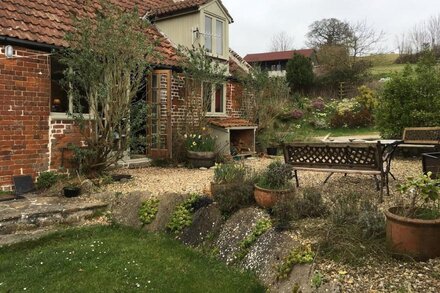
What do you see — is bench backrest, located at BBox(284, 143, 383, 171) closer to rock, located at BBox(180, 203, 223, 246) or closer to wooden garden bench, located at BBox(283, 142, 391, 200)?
wooden garden bench, located at BBox(283, 142, 391, 200)

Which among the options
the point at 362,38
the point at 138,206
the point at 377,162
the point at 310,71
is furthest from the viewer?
the point at 362,38

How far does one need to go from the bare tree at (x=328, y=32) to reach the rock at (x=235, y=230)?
3628cm

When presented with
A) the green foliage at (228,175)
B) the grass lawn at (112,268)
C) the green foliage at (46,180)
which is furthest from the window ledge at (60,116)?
the green foliage at (228,175)

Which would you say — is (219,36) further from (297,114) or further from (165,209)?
(297,114)

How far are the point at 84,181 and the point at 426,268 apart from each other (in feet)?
19.7

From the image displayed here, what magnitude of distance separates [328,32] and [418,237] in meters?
41.8

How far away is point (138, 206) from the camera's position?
6.25m

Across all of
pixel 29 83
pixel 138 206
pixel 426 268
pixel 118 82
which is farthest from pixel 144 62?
pixel 426 268

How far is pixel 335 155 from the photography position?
620 cm

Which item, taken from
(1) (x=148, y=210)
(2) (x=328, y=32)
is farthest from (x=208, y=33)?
(2) (x=328, y=32)

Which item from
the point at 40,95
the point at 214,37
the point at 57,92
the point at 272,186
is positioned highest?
the point at 214,37

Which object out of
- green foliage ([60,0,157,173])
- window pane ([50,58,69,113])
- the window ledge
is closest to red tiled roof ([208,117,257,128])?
green foliage ([60,0,157,173])

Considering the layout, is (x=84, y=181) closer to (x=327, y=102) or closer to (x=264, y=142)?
(x=264, y=142)

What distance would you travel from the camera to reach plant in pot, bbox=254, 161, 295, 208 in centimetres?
508
